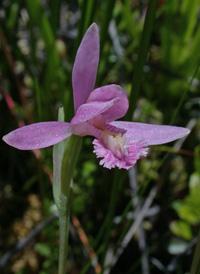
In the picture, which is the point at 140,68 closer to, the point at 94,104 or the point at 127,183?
the point at 94,104

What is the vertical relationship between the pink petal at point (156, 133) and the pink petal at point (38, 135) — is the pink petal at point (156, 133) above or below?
below

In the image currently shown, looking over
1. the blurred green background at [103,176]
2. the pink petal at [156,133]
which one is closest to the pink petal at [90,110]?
the pink petal at [156,133]

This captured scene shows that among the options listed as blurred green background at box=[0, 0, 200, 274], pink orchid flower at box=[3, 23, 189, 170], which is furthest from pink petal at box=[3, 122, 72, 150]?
blurred green background at box=[0, 0, 200, 274]

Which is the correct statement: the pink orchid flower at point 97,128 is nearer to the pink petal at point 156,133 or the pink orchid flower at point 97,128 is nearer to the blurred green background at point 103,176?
the pink petal at point 156,133

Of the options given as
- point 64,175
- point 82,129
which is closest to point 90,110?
point 82,129

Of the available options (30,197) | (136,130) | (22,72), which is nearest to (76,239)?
(30,197)

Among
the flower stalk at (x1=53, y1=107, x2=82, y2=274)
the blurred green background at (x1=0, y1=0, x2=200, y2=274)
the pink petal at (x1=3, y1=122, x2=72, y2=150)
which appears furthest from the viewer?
the blurred green background at (x1=0, y1=0, x2=200, y2=274)

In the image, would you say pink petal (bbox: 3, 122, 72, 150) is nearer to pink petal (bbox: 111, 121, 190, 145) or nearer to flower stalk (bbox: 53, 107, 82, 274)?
flower stalk (bbox: 53, 107, 82, 274)
